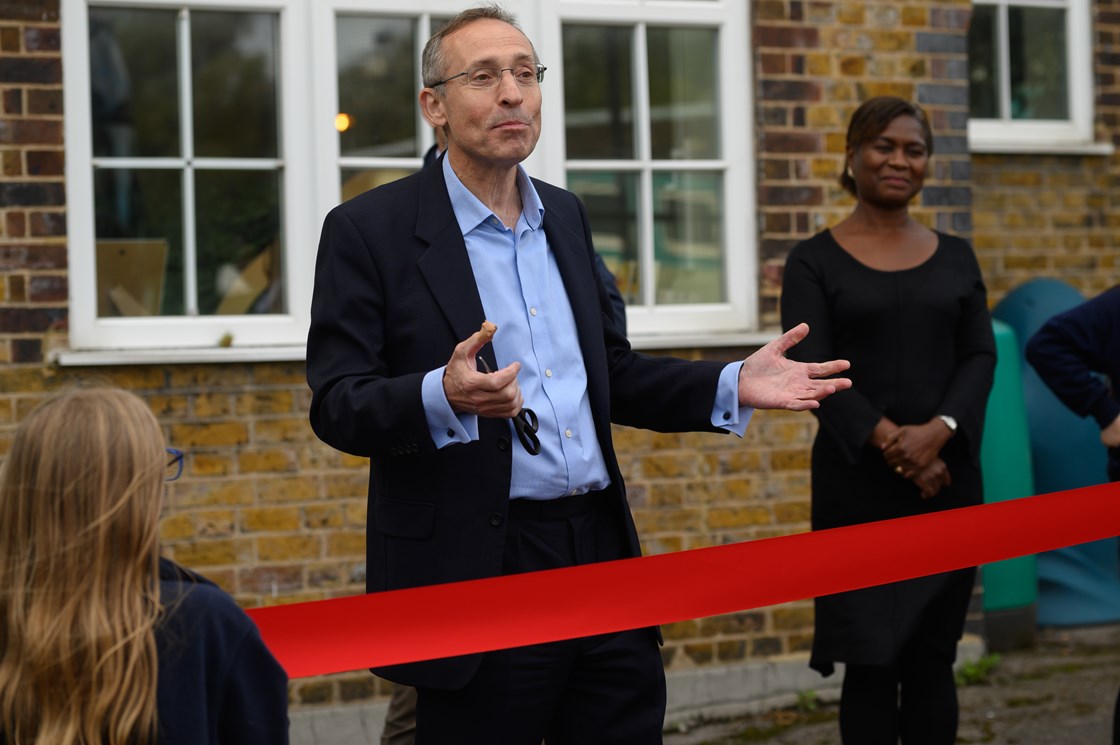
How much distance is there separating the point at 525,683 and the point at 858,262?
6.48 ft

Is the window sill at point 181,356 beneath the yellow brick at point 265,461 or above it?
above

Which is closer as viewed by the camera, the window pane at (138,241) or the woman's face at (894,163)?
the woman's face at (894,163)

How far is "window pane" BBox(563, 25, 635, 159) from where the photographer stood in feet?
19.8

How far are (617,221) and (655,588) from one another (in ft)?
10.6

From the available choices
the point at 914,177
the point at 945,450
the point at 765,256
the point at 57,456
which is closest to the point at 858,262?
the point at 914,177

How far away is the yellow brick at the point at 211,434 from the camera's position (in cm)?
538

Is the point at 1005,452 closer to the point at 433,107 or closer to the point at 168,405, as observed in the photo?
the point at 168,405

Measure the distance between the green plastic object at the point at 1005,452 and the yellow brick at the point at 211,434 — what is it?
10.5ft

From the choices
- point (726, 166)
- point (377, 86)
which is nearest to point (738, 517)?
point (726, 166)

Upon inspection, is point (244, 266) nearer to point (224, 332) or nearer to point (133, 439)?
point (224, 332)

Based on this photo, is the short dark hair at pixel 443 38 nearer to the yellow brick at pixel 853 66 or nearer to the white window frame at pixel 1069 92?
the yellow brick at pixel 853 66

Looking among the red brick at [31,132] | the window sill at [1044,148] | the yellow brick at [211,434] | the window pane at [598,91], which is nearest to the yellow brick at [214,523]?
the yellow brick at [211,434]

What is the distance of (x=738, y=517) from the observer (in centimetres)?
609

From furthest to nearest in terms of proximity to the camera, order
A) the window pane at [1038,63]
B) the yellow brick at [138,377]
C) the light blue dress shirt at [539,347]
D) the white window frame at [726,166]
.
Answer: the window pane at [1038,63] < the white window frame at [726,166] < the yellow brick at [138,377] < the light blue dress shirt at [539,347]
